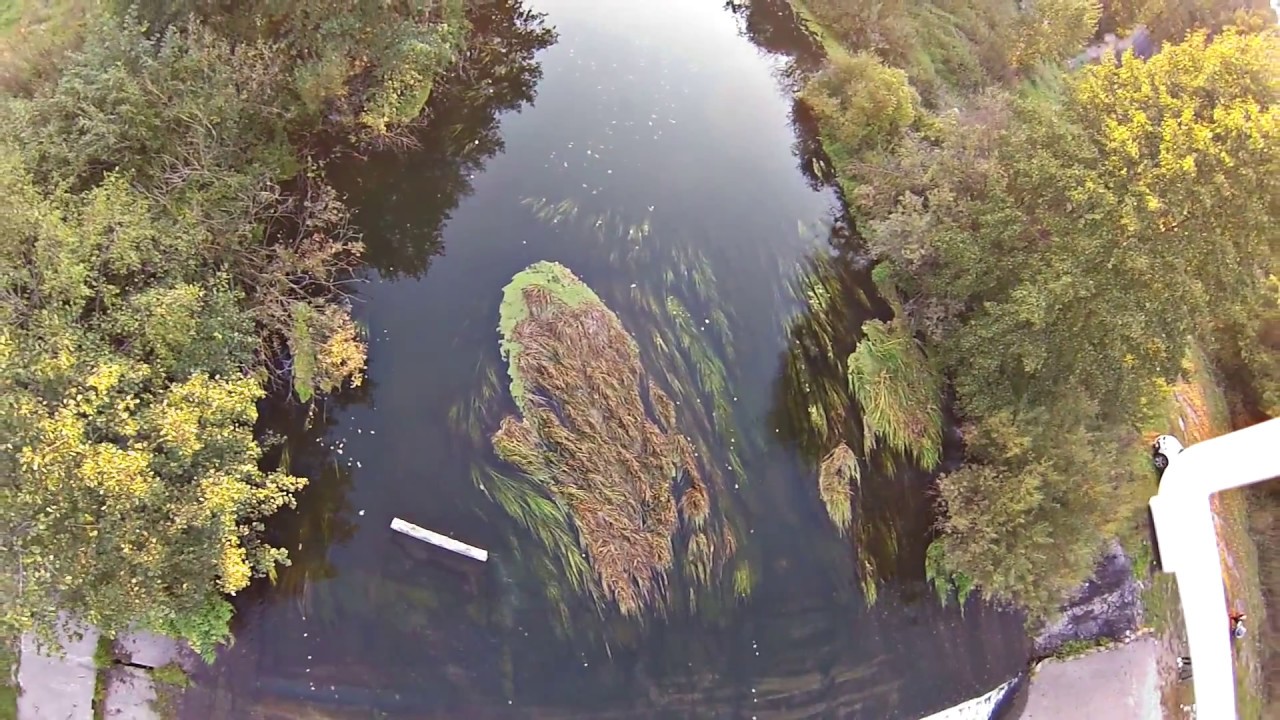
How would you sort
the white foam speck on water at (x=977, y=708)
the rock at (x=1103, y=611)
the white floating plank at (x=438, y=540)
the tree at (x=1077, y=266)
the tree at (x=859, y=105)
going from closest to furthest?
the tree at (x=1077, y=266) < the white floating plank at (x=438, y=540) < the white foam speck on water at (x=977, y=708) < the rock at (x=1103, y=611) < the tree at (x=859, y=105)

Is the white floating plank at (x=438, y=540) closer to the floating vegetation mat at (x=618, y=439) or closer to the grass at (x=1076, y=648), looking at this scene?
the floating vegetation mat at (x=618, y=439)

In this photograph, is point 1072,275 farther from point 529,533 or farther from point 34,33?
point 34,33

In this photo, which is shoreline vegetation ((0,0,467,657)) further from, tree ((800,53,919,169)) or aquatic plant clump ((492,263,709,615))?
tree ((800,53,919,169))

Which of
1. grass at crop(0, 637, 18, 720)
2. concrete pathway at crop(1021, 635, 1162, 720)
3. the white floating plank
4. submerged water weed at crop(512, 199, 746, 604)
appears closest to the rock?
concrete pathway at crop(1021, 635, 1162, 720)

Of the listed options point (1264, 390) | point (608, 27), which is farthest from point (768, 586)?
point (608, 27)

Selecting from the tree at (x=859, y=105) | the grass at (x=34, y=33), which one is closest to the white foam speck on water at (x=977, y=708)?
the tree at (x=859, y=105)

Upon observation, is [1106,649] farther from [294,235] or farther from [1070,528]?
[294,235]

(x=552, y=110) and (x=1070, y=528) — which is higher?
(x=552, y=110)
